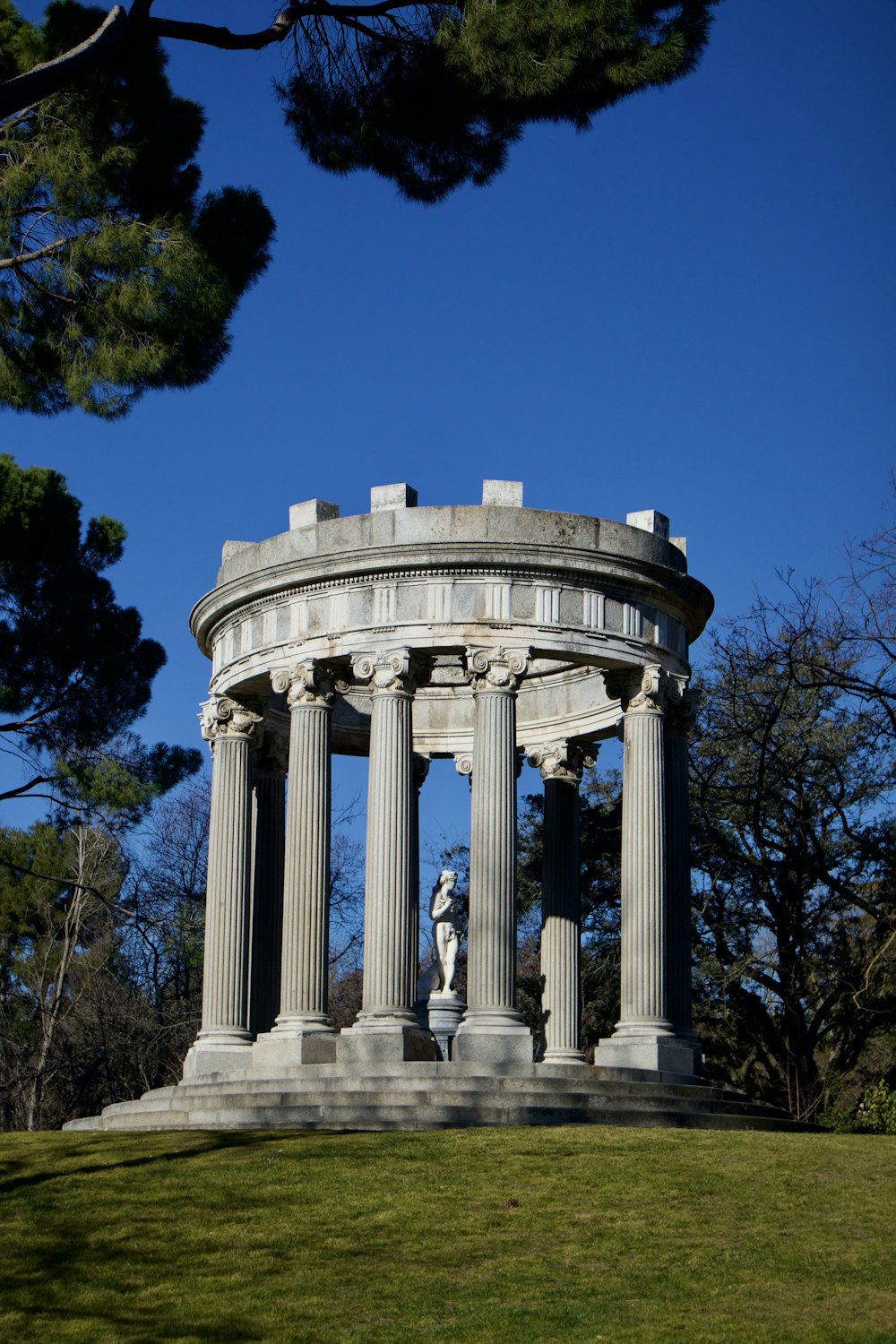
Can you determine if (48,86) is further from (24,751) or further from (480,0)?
(24,751)

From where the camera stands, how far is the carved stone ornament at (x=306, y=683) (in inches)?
1309

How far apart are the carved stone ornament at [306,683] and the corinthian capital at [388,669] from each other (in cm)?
93

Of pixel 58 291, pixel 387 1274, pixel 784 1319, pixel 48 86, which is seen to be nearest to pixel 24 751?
pixel 58 291

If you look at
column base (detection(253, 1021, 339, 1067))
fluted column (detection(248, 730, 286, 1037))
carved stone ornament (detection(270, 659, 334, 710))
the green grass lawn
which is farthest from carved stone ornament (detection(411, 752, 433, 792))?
the green grass lawn

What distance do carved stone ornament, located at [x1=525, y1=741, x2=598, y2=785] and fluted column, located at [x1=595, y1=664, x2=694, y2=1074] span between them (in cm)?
462

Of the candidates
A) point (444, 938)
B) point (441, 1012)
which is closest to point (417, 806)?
point (444, 938)

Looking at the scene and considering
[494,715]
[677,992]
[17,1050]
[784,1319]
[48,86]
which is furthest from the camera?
[17,1050]

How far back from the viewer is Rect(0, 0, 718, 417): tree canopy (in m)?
25.4

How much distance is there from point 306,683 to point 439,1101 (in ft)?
27.2

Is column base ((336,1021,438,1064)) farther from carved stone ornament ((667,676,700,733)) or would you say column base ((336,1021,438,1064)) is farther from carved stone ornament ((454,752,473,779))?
carved stone ornament ((454,752,473,779))

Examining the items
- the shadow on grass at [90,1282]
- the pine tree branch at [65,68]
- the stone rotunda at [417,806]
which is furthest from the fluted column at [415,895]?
the pine tree branch at [65,68]

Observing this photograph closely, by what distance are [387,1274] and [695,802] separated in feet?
88.3

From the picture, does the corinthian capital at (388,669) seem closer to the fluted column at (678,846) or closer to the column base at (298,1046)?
the fluted column at (678,846)

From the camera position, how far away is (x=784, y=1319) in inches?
665
